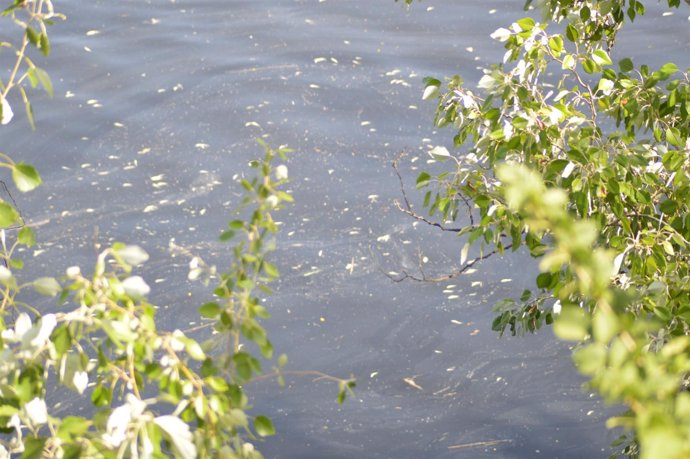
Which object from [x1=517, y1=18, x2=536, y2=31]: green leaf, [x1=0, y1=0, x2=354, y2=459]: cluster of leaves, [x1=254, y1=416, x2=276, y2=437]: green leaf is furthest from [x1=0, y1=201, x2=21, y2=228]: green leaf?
[x1=517, y1=18, x2=536, y2=31]: green leaf

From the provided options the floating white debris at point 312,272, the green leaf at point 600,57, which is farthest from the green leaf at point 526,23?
the floating white debris at point 312,272

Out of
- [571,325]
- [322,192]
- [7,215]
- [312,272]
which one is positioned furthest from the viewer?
[322,192]

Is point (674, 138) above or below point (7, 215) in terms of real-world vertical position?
below

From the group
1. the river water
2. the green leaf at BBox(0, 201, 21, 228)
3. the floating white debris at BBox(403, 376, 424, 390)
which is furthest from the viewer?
the floating white debris at BBox(403, 376, 424, 390)

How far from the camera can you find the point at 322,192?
466 centimetres

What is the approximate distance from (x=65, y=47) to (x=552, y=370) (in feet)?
11.7

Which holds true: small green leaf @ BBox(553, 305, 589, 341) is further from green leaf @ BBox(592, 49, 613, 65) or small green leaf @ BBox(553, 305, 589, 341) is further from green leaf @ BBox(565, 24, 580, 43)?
green leaf @ BBox(565, 24, 580, 43)

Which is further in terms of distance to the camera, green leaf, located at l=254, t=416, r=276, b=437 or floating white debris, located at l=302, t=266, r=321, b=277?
floating white debris, located at l=302, t=266, r=321, b=277

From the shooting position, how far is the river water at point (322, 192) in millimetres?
3445

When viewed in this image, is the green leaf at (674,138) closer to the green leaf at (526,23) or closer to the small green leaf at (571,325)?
the green leaf at (526,23)

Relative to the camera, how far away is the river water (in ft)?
11.3

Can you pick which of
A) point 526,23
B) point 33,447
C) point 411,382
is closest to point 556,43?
point 526,23

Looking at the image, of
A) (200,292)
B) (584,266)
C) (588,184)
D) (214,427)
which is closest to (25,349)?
(214,427)

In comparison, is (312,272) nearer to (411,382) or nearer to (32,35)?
(411,382)
